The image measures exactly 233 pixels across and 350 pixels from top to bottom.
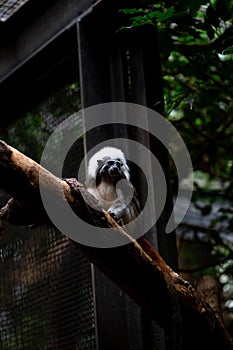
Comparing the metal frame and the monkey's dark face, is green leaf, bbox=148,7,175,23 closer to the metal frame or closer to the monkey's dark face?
the metal frame

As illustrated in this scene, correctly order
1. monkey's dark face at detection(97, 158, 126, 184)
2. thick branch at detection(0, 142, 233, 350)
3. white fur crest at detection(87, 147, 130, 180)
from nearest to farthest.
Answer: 1. thick branch at detection(0, 142, 233, 350)
2. monkey's dark face at detection(97, 158, 126, 184)
3. white fur crest at detection(87, 147, 130, 180)

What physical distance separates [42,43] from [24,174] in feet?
5.76

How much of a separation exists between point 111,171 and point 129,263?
542 millimetres

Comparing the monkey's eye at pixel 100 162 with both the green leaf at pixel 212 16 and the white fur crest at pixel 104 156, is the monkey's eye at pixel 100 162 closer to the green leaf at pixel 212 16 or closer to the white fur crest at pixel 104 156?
the white fur crest at pixel 104 156

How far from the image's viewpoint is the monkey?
2805 mm

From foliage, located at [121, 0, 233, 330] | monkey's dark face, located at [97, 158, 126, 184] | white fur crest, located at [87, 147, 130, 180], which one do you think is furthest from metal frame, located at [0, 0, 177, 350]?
monkey's dark face, located at [97, 158, 126, 184]

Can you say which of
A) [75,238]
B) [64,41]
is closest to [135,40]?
[64,41]

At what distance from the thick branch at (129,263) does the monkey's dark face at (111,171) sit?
296 mm

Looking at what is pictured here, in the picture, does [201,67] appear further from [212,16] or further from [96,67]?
[96,67]

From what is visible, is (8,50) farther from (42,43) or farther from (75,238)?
(75,238)

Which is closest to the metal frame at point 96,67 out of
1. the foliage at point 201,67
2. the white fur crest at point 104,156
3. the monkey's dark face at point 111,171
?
the foliage at point 201,67

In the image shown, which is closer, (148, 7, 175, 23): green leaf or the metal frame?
(148, 7, 175, 23): green leaf

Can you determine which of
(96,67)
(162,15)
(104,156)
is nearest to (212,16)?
(162,15)

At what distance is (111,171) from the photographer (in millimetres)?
2791
